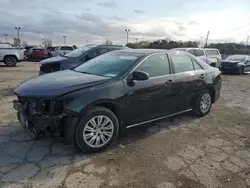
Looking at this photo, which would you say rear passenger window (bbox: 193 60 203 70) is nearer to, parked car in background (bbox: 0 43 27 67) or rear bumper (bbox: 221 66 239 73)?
rear bumper (bbox: 221 66 239 73)

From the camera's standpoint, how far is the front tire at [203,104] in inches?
220

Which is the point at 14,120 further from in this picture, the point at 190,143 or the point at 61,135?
the point at 190,143

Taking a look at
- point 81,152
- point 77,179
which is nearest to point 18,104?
point 81,152

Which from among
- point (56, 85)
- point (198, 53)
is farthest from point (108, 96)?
point (198, 53)

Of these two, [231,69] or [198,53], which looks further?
[231,69]

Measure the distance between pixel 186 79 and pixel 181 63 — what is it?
366 mm

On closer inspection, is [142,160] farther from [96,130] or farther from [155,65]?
[155,65]

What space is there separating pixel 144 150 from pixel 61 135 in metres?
1.34

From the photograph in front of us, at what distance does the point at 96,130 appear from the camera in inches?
149

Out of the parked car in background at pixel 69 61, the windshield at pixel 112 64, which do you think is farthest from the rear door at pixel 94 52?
the windshield at pixel 112 64

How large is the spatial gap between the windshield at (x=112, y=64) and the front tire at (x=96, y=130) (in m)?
0.76

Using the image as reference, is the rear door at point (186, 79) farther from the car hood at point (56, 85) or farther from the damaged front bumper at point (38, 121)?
the damaged front bumper at point (38, 121)

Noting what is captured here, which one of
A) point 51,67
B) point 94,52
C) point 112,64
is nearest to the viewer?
point 112,64

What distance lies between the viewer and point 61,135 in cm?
362
